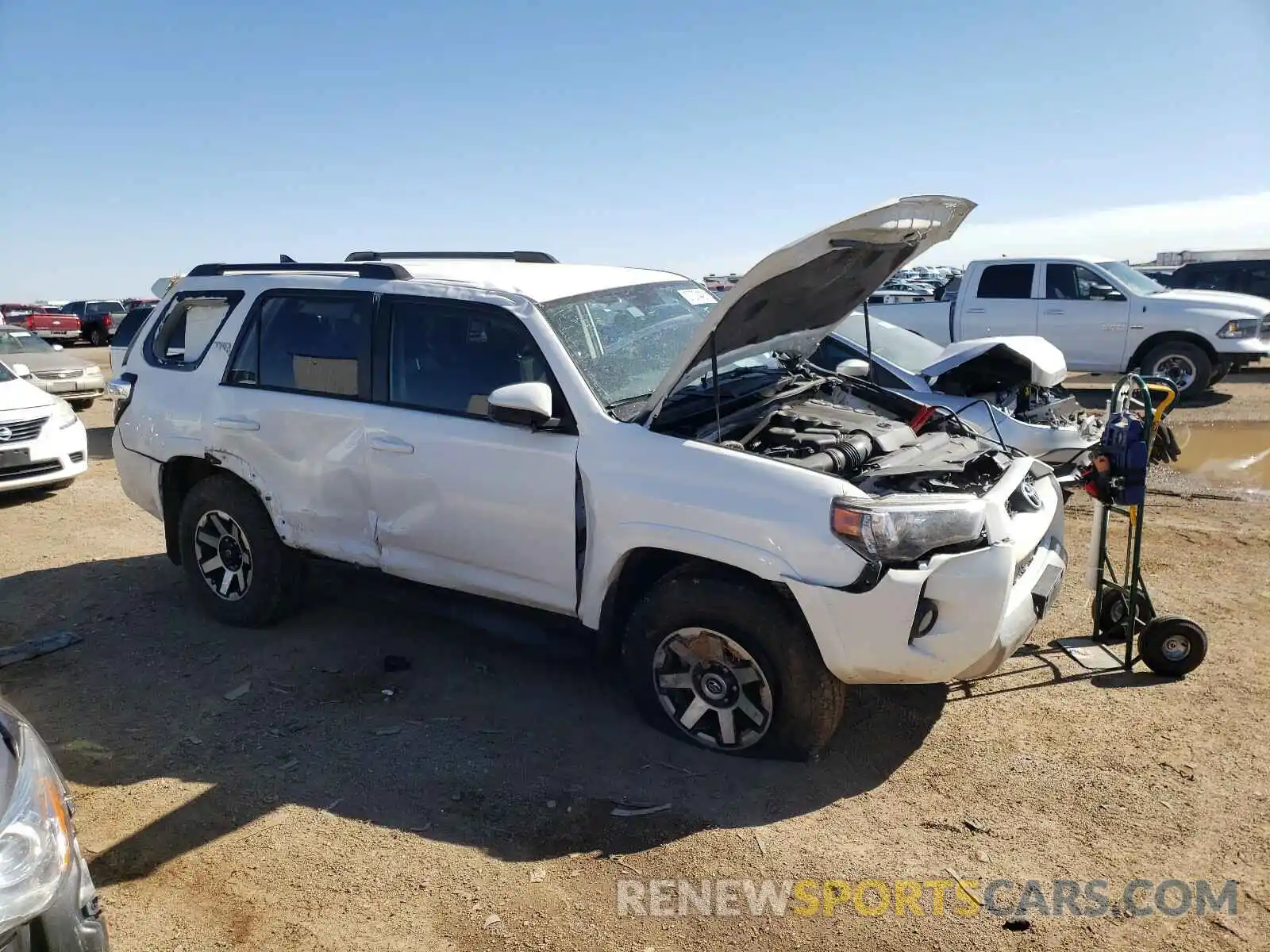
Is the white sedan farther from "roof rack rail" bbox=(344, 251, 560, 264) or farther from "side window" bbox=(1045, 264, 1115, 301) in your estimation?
"side window" bbox=(1045, 264, 1115, 301)

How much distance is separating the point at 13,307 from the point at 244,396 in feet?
118

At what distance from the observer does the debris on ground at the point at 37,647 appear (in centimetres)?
512

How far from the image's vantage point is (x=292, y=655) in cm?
509

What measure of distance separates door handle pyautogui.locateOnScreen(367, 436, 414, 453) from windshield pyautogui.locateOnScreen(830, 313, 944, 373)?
4.61m

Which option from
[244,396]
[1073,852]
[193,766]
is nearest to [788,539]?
[1073,852]

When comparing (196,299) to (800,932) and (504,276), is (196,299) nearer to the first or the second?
(504,276)

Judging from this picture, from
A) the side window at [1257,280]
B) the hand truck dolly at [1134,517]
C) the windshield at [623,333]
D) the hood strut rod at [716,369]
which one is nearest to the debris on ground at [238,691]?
the windshield at [623,333]

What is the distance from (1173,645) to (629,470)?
276 cm

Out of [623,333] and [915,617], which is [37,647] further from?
[915,617]

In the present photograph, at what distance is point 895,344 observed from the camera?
28.2 feet

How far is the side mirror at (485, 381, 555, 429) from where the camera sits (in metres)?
3.86

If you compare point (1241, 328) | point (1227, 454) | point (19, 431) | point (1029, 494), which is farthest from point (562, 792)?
point (1241, 328)

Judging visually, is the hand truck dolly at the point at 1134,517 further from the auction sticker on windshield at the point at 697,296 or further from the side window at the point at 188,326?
the side window at the point at 188,326

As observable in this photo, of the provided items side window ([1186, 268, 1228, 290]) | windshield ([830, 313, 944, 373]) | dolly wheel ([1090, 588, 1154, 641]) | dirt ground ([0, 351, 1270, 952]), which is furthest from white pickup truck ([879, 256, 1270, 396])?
dolly wheel ([1090, 588, 1154, 641])
